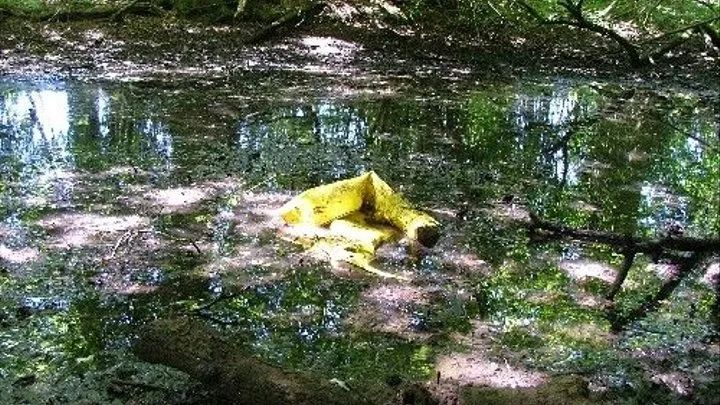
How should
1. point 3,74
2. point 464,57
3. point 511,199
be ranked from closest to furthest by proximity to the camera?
point 511,199 → point 3,74 → point 464,57

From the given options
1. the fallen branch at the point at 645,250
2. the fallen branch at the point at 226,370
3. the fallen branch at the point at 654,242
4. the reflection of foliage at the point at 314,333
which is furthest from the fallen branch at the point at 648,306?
the fallen branch at the point at 226,370

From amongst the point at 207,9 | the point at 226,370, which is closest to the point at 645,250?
the point at 226,370

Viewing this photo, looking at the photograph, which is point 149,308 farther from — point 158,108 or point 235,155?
point 158,108

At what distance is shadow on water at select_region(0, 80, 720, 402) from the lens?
3881mm

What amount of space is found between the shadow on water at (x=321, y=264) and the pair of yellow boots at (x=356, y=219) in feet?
0.52

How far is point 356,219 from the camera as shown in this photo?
5395mm

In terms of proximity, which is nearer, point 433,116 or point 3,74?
point 433,116

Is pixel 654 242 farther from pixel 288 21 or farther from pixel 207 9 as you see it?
pixel 207 9

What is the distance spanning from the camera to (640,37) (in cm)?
1233

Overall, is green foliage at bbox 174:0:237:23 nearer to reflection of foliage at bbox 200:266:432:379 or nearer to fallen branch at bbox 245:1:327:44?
fallen branch at bbox 245:1:327:44

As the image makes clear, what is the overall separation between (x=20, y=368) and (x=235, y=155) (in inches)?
131

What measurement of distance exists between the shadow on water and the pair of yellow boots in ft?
0.52

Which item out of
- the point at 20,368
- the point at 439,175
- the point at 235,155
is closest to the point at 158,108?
the point at 235,155

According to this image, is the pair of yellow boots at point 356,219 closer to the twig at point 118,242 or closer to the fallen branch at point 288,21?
the twig at point 118,242
